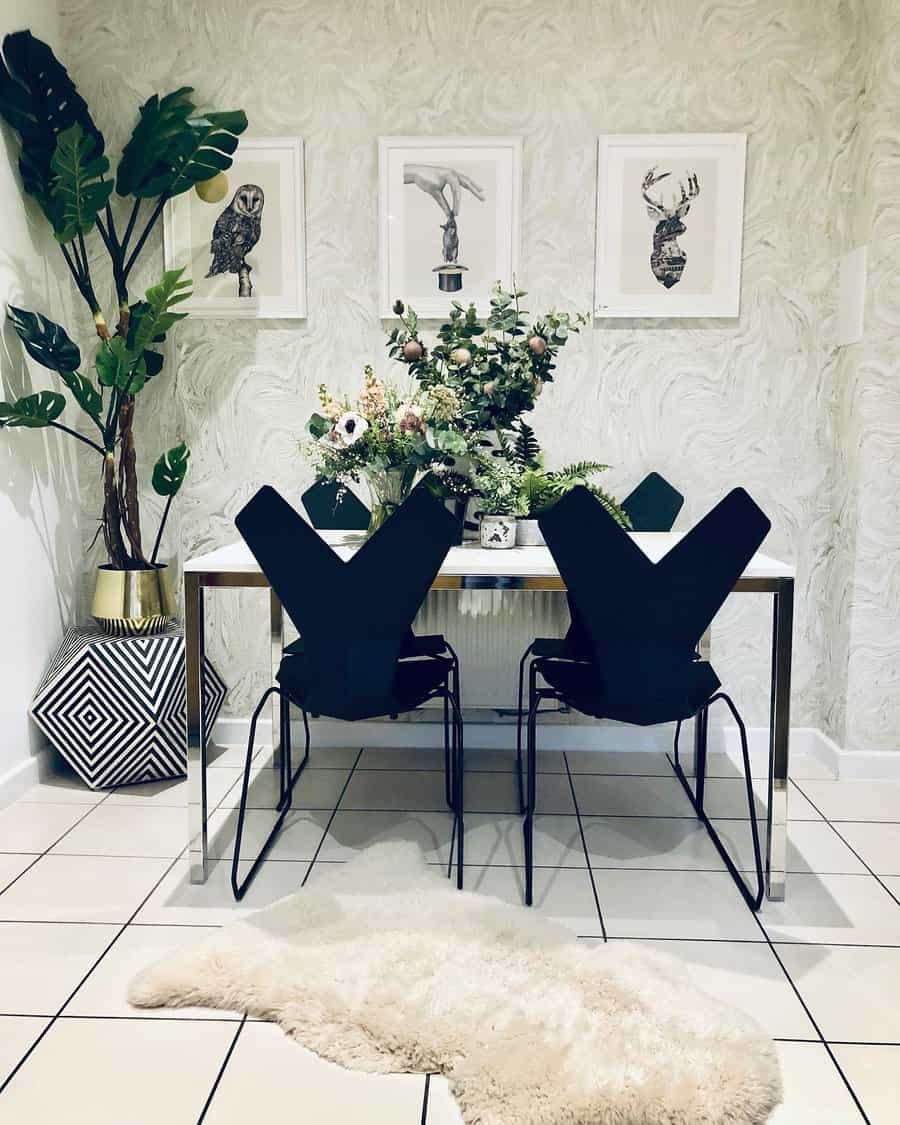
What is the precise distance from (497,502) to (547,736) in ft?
3.57

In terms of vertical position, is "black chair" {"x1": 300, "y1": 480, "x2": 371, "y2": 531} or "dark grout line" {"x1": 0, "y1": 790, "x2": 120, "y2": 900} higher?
"black chair" {"x1": 300, "y1": 480, "x2": 371, "y2": 531}

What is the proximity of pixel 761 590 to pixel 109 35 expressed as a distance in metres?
2.70

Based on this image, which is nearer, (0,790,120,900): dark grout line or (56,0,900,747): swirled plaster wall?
(0,790,120,900): dark grout line

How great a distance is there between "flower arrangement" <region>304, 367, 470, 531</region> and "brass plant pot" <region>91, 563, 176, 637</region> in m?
0.84

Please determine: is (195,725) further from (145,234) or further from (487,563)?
(145,234)

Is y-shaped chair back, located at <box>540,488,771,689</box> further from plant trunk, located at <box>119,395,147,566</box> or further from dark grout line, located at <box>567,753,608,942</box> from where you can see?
plant trunk, located at <box>119,395,147,566</box>

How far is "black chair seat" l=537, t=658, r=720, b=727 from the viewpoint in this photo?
6.53ft

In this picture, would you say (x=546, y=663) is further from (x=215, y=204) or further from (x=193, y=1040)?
(x=215, y=204)

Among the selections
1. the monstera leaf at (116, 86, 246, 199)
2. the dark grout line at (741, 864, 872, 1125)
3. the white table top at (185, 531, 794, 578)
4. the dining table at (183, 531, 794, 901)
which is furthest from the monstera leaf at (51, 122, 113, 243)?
the dark grout line at (741, 864, 872, 1125)

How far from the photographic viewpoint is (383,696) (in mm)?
2059

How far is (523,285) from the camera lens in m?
3.00

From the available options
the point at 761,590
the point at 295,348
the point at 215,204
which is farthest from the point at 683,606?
the point at 215,204

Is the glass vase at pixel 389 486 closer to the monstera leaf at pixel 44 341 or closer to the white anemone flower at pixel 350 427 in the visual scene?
the white anemone flower at pixel 350 427

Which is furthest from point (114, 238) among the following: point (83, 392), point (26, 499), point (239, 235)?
point (26, 499)
